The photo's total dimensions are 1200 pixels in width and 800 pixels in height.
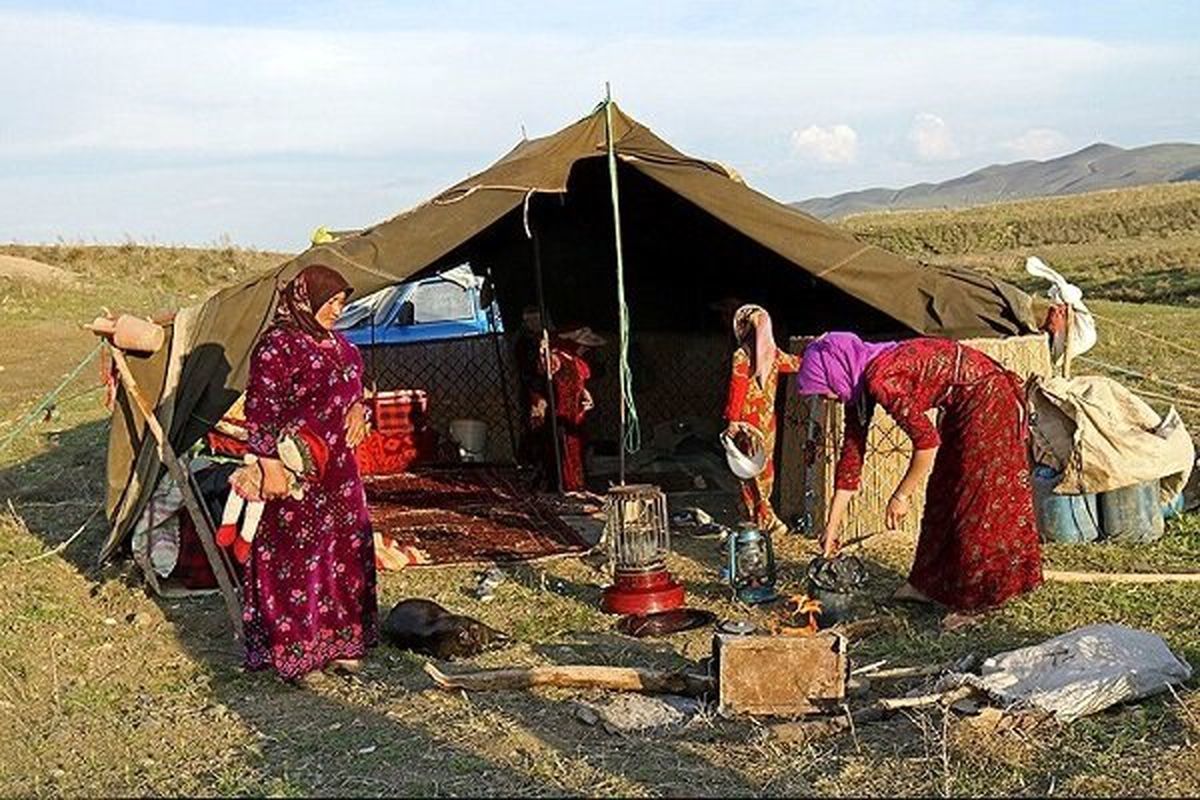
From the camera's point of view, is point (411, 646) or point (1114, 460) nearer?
point (411, 646)

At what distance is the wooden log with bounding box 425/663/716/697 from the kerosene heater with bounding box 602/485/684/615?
1029mm

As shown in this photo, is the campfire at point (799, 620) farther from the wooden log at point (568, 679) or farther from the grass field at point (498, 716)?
the wooden log at point (568, 679)

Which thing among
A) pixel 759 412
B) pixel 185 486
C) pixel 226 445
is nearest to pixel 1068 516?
pixel 759 412

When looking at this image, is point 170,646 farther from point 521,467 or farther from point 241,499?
point 521,467

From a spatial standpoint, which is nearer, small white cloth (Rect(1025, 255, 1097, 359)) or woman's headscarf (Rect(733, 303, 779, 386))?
woman's headscarf (Rect(733, 303, 779, 386))

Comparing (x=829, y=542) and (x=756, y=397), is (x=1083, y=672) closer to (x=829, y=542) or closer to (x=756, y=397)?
(x=829, y=542)

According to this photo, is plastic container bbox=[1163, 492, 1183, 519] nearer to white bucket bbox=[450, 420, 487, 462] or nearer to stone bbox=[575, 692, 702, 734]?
stone bbox=[575, 692, 702, 734]

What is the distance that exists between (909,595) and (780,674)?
163 centimetres

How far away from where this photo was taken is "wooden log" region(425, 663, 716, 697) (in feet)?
16.5

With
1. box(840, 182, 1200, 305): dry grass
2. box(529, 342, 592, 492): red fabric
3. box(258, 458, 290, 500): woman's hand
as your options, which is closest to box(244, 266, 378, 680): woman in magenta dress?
box(258, 458, 290, 500): woman's hand

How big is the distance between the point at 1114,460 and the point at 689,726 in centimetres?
332

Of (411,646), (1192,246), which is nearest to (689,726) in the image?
(411,646)

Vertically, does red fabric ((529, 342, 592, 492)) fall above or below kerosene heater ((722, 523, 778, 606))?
above

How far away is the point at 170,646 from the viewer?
6.12m
